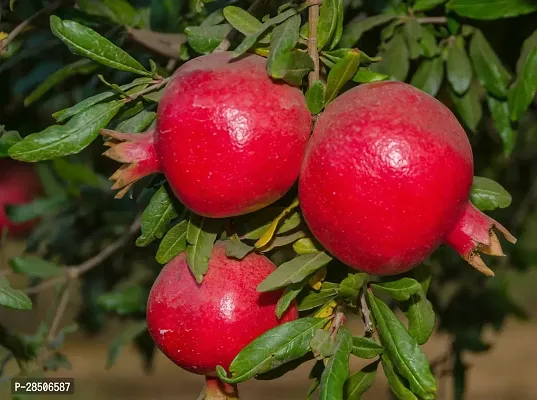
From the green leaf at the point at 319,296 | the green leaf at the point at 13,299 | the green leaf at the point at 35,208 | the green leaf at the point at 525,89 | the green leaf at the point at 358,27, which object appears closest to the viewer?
the green leaf at the point at 319,296

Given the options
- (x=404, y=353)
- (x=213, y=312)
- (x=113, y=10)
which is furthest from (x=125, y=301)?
(x=404, y=353)

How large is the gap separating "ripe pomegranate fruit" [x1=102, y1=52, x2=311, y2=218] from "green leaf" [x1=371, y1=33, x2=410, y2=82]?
625 millimetres

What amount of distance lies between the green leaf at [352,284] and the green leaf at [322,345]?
58mm

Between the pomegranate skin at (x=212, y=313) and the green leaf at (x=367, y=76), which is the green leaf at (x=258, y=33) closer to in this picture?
the green leaf at (x=367, y=76)

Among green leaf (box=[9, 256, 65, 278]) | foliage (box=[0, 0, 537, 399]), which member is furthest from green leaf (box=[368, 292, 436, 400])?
green leaf (box=[9, 256, 65, 278])

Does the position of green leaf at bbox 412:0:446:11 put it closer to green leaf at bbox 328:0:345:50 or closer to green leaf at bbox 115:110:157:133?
green leaf at bbox 328:0:345:50

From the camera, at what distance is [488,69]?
1785 millimetres

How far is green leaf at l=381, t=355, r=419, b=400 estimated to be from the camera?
1183 millimetres

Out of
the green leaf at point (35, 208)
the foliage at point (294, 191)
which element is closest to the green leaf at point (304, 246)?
the foliage at point (294, 191)

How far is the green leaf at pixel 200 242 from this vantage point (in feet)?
4.05

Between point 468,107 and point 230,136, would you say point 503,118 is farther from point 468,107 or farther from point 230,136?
point 230,136

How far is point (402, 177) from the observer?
1061 millimetres

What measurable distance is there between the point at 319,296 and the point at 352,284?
0.07 m

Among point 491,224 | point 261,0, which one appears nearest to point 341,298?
point 491,224
